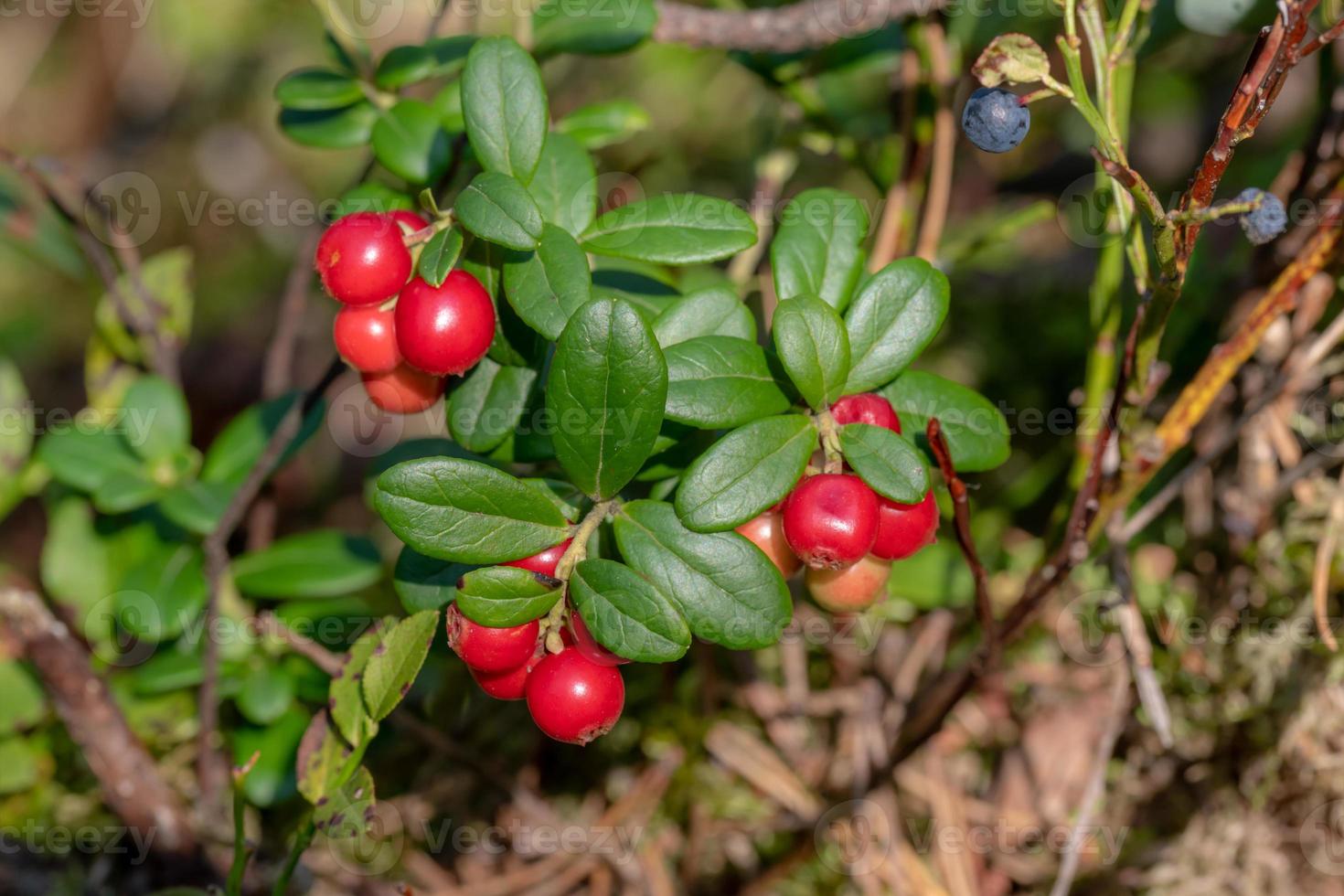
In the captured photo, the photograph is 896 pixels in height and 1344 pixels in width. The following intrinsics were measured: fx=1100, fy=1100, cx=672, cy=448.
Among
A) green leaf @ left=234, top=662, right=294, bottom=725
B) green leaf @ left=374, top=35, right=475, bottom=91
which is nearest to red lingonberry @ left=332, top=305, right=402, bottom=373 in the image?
green leaf @ left=374, top=35, right=475, bottom=91

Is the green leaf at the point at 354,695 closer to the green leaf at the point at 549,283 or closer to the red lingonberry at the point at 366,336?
the red lingonberry at the point at 366,336

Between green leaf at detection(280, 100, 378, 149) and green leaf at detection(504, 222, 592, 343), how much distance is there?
526 millimetres

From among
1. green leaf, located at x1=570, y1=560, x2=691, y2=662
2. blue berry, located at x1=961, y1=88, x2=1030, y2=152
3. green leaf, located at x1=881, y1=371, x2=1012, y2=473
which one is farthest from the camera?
green leaf, located at x1=881, y1=371, x2=1012, y2=473

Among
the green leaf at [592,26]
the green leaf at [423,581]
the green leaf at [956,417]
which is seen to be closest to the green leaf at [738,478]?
the green leaf at [956,417]

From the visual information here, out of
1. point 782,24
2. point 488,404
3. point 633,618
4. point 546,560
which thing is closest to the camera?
point 633,618

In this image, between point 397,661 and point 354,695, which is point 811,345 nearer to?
point 397,661

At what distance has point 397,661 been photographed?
1.21 m

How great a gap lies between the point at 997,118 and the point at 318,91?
906 mm

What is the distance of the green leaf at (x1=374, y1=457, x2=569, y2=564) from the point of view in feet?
3.41

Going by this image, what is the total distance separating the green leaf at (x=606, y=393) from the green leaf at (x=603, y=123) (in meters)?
Answer: 0.64

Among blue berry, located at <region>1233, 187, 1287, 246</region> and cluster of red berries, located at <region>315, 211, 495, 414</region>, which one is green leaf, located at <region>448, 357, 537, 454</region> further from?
blue berry, located at <region>1233, 187, 1287, 246</region>

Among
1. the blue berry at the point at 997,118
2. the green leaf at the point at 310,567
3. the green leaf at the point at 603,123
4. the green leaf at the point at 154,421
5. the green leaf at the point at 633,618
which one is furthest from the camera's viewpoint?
the green leaf at the point at 154,421

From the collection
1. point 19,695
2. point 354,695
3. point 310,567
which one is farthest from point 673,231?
point 19,695

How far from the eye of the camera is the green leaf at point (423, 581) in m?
1.23
